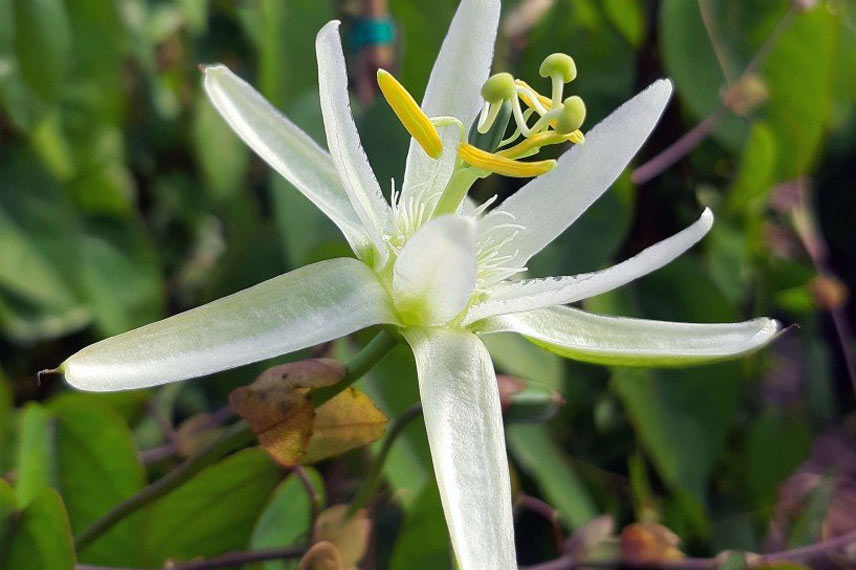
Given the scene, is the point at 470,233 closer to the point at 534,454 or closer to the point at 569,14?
the point at 534,454

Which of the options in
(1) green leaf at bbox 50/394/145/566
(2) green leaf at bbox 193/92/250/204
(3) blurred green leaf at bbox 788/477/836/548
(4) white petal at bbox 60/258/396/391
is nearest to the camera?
(4) white petal at bbox 60/258/396/391

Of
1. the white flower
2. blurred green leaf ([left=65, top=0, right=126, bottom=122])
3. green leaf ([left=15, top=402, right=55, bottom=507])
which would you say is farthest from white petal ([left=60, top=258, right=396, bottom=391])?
blurred green leaf ([left=65, top=0, right=126, bottom=122])

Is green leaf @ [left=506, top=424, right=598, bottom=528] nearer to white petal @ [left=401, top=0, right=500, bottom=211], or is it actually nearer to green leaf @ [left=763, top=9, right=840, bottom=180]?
white petal @ [left=401, top=0, right=500, bottom=211]

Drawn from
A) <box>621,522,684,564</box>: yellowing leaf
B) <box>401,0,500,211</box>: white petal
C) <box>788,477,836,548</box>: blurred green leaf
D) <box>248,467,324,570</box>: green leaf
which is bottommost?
<box>788,477,836,548</box>: blurred green leaf

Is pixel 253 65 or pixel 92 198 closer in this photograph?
pixel 92 198

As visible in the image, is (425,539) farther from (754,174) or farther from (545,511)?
(754,174)

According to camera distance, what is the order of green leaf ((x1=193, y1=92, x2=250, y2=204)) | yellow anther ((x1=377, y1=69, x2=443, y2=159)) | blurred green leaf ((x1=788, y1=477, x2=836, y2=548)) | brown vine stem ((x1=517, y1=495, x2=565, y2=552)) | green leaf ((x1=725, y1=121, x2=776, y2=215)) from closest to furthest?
1. yellow anther ((x1=377, y1=69, x2=443, y2=159))
2. brown vine stem ((x1=517, y1=495, x2=565, y2=552))
3. blurred green leaf ((x1=788, y1=477, x2=836, y2=548))
4. green leaf ((x1=725, y1=121, x2=776, y2=215))
5. green leaf ((x1=193, y1=92, x2=250, y2=204))

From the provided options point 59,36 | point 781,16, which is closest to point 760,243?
point 781,16

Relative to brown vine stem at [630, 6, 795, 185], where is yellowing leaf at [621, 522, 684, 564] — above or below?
below
